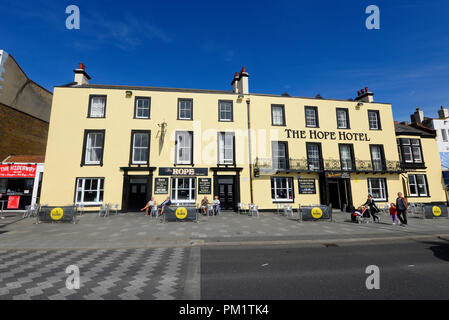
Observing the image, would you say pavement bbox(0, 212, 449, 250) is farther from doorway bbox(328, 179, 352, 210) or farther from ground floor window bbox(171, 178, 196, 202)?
doorway bbox(328, 179, 352, 210)

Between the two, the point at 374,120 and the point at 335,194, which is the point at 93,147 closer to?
the point at 335,194

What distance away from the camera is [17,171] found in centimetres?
1630

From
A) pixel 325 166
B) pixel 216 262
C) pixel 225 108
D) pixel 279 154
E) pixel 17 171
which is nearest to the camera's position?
pixel 216 262

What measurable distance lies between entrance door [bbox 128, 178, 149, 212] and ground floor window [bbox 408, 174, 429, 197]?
2493 centimetres

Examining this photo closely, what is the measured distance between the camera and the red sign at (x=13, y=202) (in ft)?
52.0

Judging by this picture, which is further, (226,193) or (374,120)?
(374,120)

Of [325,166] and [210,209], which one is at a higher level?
[325,166]

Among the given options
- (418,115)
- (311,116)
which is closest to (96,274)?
(311,116)

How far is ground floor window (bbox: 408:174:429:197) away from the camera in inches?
753

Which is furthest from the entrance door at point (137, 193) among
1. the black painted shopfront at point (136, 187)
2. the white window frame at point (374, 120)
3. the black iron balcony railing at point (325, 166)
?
the white window frame at point (374, 120)

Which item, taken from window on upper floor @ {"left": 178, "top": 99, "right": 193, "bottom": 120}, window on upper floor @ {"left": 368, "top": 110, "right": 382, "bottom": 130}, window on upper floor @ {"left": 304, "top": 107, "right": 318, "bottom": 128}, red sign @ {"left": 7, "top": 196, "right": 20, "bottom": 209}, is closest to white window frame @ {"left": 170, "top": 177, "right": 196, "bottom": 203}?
window on upper floor @ {"left": 178, "top": 99, "right": 193, "bottom": 120}

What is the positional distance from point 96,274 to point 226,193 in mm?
12726

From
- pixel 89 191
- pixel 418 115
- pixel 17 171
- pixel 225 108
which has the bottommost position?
pixel 89 191
